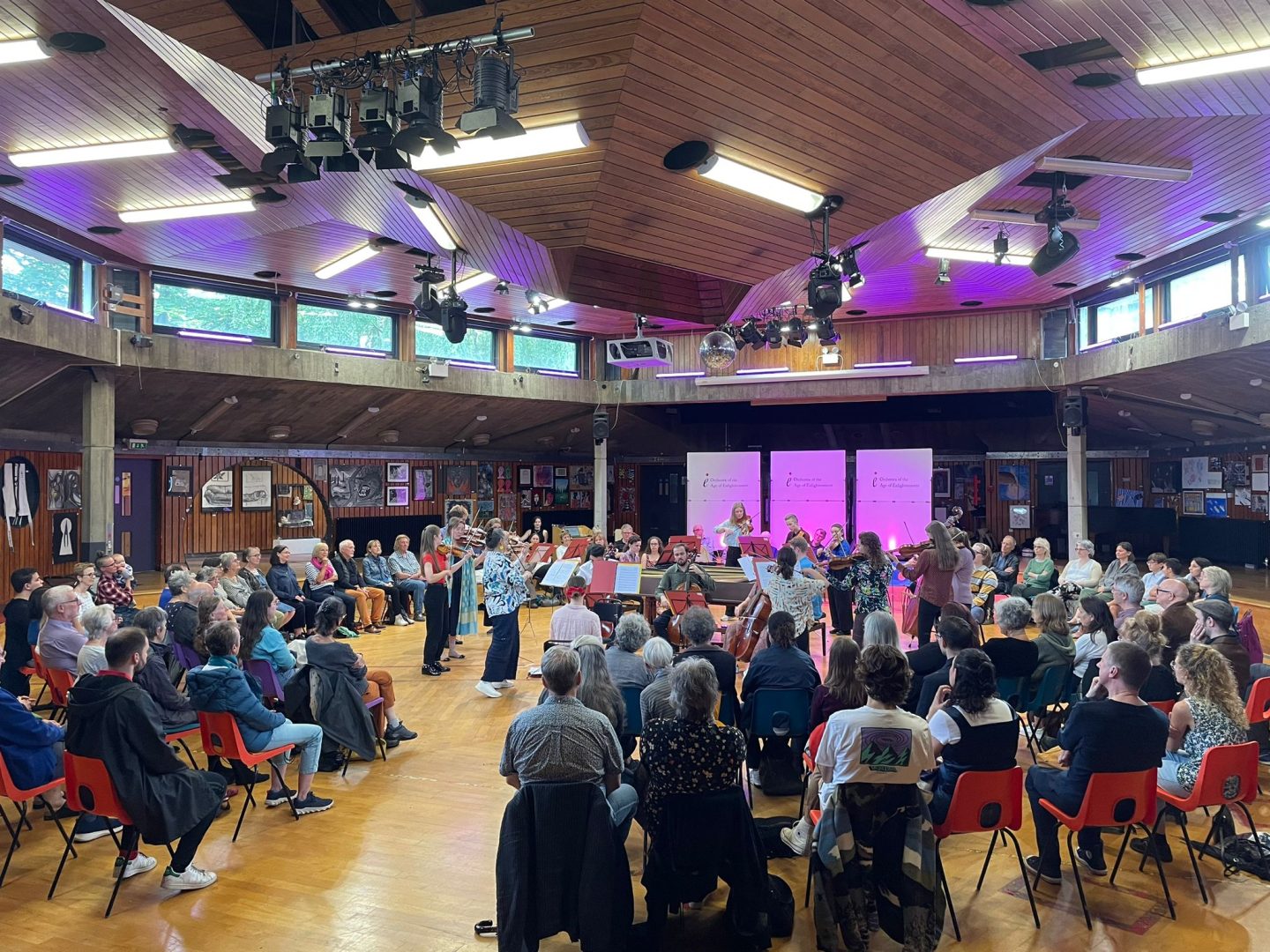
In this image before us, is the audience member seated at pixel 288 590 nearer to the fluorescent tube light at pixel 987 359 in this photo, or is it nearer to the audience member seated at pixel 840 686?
the audience member seated at pixel 840 686

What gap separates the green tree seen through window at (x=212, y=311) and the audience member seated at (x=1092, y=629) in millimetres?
11835

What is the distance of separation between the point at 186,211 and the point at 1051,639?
910 cm

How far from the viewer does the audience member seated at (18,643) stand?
611 centimetres

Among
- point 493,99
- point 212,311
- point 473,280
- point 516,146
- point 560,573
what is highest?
point 473,280

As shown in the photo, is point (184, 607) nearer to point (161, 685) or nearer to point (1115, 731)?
point (161, 685)

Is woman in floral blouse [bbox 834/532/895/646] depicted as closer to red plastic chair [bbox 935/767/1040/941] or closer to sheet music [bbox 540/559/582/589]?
sheet music [bbox 540/559/582/589]

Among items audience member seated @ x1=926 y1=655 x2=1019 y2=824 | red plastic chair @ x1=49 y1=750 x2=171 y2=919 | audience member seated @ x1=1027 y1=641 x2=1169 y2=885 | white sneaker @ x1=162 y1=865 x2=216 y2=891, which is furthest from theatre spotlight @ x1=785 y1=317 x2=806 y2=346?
red plastic chair @ x1=49 y1=750 x2=171 y2=919

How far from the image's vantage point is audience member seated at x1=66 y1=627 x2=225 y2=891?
3.51m

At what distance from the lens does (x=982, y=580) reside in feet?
30.4

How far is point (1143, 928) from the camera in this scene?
11.3ft

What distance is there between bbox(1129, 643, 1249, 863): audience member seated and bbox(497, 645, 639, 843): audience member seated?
106 inches

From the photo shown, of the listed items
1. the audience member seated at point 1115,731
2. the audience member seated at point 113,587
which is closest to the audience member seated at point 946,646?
the audience member seated at point 1115,731

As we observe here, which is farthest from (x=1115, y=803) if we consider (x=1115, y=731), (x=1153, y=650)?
(x=1153, y=650)

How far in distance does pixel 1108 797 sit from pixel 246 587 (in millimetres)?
7722
